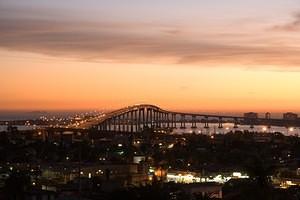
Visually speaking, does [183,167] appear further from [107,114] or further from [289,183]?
[107,114]

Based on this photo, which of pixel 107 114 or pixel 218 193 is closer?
pixel 218 193

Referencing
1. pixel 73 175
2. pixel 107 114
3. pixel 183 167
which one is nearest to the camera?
pixel 73 175

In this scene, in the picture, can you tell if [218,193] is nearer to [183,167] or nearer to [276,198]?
[276,198]

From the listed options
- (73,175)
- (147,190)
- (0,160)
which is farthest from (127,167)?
(147,190)

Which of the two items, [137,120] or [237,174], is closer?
[237,174]

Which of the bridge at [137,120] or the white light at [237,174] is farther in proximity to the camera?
the bridge at [137,120]

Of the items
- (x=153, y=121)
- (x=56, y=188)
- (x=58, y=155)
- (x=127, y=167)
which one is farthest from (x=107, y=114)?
(x=56, y=188)

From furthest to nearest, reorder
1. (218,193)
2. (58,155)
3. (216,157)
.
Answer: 1. (58,155)
2. (216,157)
3. (218,193)

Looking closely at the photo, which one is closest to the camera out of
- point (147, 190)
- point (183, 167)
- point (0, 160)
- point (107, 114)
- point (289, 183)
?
point (147, 190)

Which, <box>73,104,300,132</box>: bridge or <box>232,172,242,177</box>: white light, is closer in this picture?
<box>232,172,242,177</box>: white light
